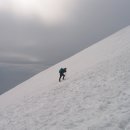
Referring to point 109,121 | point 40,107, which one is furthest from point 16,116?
point 109,121

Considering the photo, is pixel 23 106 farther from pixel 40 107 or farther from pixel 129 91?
pixel 129 91

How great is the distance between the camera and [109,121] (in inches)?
540

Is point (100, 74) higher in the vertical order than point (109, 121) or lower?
higher

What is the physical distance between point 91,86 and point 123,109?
22.5 ft

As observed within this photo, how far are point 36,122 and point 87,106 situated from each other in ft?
10.4

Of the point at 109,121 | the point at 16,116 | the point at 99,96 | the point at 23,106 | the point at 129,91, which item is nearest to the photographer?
the point at 109,121

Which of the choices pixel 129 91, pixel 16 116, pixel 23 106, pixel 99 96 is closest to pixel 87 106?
pixel 99 96

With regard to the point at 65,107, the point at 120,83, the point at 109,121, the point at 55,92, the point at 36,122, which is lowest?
the point at 109,121

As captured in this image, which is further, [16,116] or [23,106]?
[23,106]

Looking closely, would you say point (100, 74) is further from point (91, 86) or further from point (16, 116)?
point (16, 116)

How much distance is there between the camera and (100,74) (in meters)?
23.9

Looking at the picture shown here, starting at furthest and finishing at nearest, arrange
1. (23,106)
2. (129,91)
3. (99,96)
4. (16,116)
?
(23,106) → (16,116) → (99,96) → (129,91)

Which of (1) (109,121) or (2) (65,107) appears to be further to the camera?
(2) (65,107)

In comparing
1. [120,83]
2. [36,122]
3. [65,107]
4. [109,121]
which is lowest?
[109,121]
